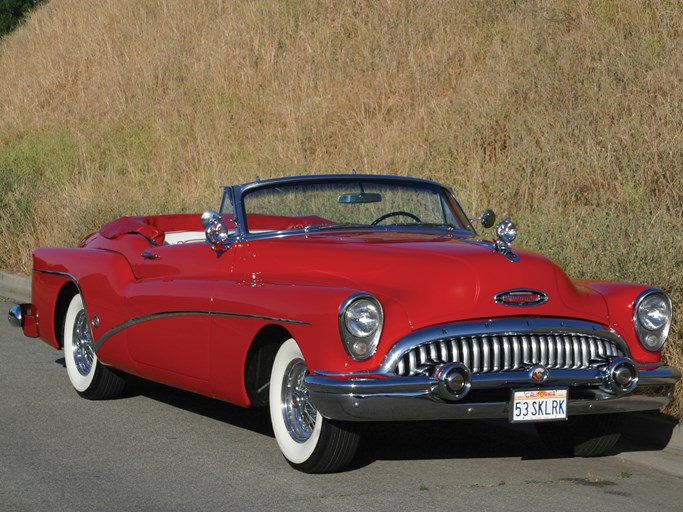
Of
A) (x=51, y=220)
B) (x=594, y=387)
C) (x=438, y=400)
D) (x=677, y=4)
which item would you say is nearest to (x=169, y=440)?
(x=438, y=400)

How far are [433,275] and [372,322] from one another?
0.47 m

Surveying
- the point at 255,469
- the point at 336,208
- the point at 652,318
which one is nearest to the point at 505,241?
the point at 652,318

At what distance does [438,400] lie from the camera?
5.25 metres

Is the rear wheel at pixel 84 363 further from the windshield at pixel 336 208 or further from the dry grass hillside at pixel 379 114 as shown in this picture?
the dry grass hillside at pixel 379 114

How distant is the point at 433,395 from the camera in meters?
5.21

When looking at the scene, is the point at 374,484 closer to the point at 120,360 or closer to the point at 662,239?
the point at 120,360

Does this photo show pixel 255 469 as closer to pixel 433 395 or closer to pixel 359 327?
pixel 359 327

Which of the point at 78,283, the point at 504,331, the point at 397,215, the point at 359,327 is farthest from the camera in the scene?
the point at 78,283

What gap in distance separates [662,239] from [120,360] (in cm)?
378

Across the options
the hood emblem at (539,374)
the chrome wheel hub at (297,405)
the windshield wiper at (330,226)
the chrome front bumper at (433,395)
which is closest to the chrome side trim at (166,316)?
the chrome wheel hub at (297,405)

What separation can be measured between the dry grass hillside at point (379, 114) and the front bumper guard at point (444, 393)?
1162 millimetres

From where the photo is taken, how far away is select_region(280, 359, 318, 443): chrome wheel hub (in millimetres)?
5805

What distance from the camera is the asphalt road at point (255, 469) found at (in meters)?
5.21

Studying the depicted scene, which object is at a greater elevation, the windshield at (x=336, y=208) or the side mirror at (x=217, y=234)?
the windshield at (x=336, y=208)
